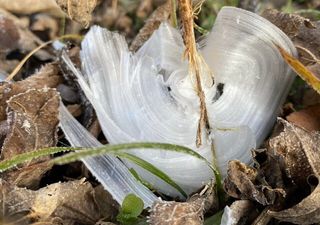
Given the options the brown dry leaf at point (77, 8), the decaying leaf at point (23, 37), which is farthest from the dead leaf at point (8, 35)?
the brown dry leaf at point (77, 8)

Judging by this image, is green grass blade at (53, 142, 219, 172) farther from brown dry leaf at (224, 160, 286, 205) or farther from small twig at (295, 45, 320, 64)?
small twig at (295, 45, 320, 64)

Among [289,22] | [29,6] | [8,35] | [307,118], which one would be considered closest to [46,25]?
[29,6]

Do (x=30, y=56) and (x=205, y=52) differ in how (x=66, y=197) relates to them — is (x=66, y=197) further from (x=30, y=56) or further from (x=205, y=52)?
(x=30, y=56)

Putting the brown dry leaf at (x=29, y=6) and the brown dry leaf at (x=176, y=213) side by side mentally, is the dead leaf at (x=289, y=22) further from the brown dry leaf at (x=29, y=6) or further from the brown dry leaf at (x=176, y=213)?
the brown dry leaf at (x=29, y=6)

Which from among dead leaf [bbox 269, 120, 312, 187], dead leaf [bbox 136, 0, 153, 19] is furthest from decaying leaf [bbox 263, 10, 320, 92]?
dead leaf [bbox 136, 0, 153, 19]

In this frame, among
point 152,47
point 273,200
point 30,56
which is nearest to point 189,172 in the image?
point 273,200
